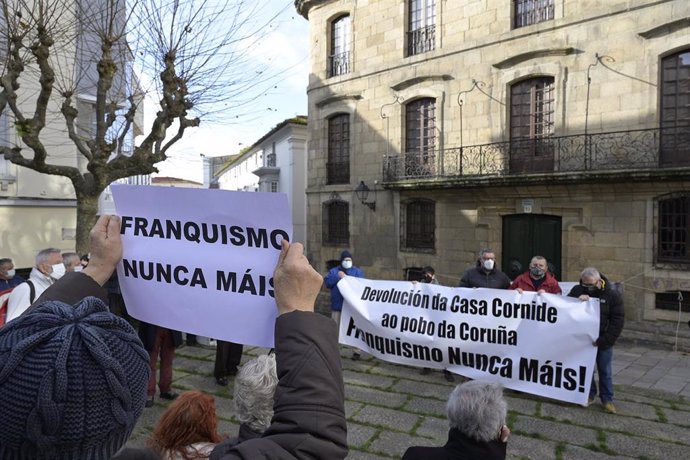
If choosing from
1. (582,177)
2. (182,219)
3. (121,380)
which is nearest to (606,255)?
(582,177)

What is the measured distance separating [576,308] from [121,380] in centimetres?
605

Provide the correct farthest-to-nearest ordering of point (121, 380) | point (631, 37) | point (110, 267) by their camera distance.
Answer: point (631, 37) → point (110, 267) → point (121, 380)

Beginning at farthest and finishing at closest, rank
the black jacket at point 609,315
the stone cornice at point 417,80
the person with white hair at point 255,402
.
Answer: the stone cornice at point 417,80
the black jacket at point 609,315
the person with white hair at point 255,402

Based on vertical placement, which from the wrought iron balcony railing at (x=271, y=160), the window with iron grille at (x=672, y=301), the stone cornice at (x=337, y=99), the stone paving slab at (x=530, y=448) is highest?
the stone cornice at (x=337, y=99)

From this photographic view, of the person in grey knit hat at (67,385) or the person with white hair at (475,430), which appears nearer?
the person in grey knit hat at (67,385)

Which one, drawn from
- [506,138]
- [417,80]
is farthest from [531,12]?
[417,80]

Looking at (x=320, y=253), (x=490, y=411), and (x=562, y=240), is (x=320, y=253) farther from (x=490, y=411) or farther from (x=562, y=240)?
(x=490, y=411)

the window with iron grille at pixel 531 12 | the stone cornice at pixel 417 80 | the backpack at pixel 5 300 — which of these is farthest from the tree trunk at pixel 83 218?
the window with iron grille at pixel 531 12

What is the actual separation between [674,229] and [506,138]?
480 centimetres

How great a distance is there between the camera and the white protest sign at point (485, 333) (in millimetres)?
5832

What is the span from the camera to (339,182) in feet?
61.0

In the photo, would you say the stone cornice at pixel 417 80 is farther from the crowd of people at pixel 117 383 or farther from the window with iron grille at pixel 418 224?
the crowd of people at pixel 117 383

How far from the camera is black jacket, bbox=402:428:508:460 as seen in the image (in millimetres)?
2707

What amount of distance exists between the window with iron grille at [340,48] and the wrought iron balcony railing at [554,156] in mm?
4302
